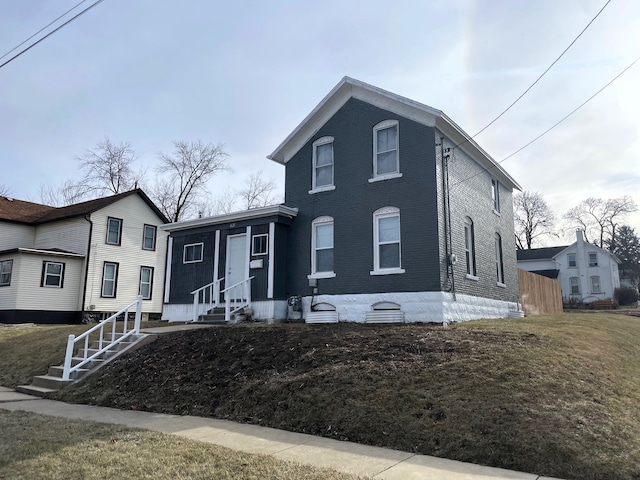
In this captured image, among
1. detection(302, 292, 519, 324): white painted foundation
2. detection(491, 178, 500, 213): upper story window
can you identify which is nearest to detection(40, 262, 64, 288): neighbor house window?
detection(302, 292, 519, 324): white painted foundation

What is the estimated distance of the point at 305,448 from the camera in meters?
5.73

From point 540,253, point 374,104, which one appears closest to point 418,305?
point 374,104

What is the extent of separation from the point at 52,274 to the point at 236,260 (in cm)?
1198

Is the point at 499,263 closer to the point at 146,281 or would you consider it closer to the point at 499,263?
the point at 499,263

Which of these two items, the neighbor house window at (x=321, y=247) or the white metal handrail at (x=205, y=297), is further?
the white metal handrail at (x=205, y=297)

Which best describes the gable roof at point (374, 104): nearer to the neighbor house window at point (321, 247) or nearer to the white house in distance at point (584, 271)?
the neighbor house window at point (321, 247)

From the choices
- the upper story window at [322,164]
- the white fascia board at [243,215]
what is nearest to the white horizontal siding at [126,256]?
the white fascia board at [243,215]

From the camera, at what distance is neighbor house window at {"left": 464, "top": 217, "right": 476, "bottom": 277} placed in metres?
15.0

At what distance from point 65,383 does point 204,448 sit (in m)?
6.09

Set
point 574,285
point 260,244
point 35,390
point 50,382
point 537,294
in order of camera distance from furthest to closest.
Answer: point 574,285
point 537,294
point 260,244
point 50,382
point 35,390

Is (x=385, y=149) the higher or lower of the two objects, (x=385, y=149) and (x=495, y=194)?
the higher

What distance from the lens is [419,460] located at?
5.32 metres

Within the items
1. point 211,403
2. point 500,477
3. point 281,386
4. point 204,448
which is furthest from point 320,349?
point 500,477

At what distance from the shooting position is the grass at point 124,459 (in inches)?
181
